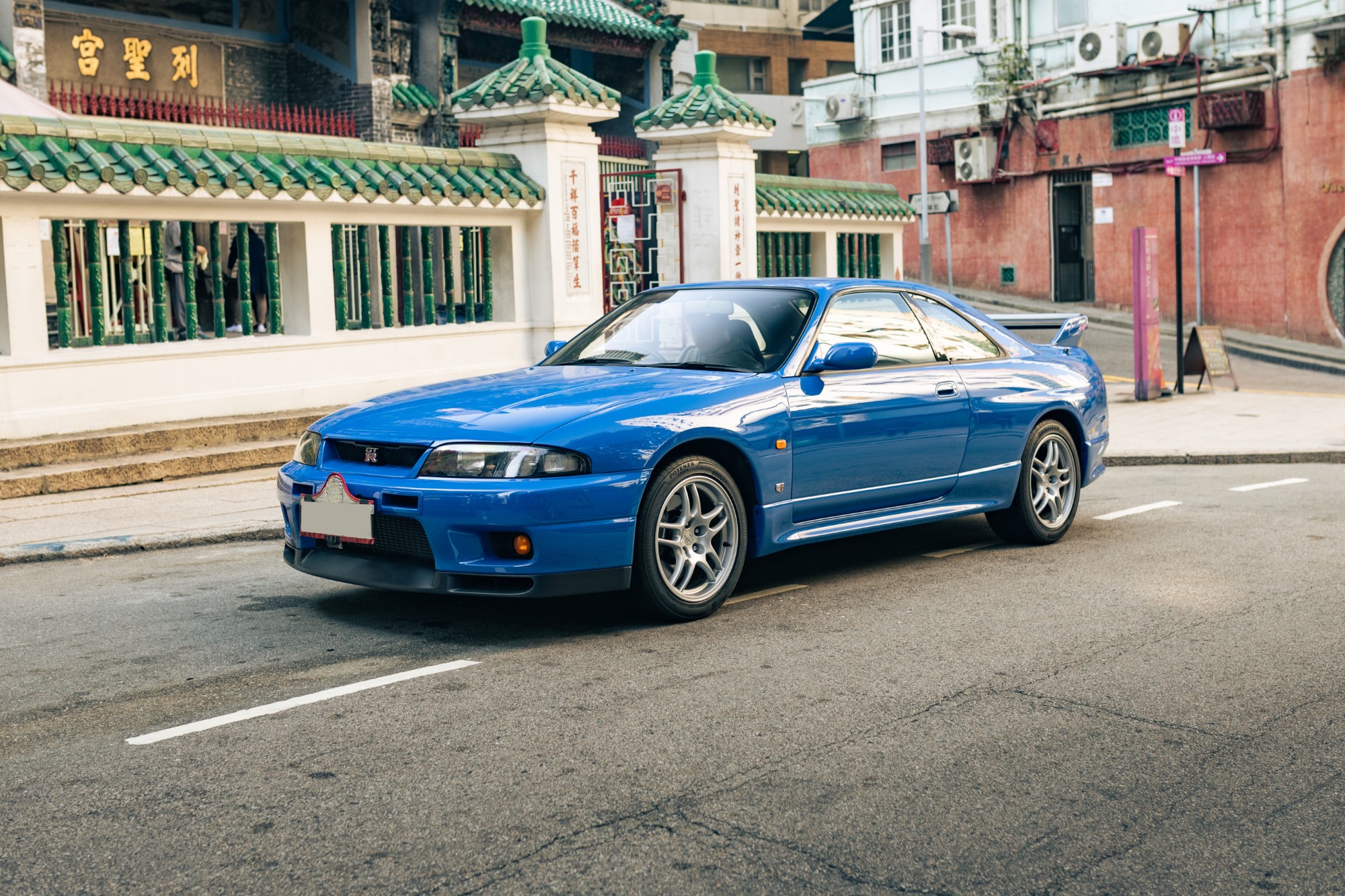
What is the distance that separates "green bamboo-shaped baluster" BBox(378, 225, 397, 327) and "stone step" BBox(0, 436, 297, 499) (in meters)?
2.14

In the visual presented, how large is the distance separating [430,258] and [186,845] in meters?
10.9

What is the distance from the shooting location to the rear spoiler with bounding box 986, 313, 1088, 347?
9.06 metres

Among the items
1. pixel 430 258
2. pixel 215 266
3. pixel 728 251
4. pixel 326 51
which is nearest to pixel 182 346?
pixel 215 266

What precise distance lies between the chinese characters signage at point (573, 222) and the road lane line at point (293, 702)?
9959 millimetres

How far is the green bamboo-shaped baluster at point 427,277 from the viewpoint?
1410cm

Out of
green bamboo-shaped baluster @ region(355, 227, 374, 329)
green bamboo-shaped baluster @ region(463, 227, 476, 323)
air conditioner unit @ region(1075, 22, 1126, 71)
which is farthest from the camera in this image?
air conditioner unit @ region(1075, 22, 1126, 71)

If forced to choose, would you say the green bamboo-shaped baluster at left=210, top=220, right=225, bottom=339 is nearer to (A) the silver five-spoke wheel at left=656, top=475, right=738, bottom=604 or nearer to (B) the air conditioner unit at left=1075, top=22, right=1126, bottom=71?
(A) the silver five-spoke wheel at left=656, top=475, right=738, bottom=604

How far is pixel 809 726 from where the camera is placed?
475cm

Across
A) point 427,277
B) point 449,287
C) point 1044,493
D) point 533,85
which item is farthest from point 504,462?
point 533,85

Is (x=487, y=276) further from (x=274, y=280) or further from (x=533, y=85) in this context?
(x=274, y=280)

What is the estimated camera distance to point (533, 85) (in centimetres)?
1452

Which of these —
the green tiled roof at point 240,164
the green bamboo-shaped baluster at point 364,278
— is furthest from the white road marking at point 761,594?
the green bamboo-shaped baluster at point 364,278

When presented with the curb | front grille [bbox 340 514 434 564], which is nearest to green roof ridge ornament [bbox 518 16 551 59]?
the curb

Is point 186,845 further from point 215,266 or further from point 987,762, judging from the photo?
point 215,266
